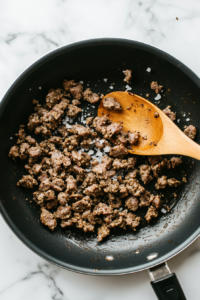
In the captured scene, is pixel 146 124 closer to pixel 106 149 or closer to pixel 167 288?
pixel 106 149

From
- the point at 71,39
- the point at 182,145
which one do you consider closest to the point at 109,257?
the point at 182,145

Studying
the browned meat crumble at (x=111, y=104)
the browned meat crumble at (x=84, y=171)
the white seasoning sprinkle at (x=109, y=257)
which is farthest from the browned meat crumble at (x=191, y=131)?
the white seasoning sprinkle at (x=109, y=257)

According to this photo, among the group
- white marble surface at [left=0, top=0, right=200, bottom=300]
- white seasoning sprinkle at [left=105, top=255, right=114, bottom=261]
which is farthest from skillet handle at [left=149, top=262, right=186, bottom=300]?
white seasoning sprinkle at [left=105, top=255, right=114, bottom=261]

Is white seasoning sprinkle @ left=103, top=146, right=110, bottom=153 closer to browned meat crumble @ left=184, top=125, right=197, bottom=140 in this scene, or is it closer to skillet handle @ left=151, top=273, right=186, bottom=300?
browned meat crumble @ left=184, top=125, right=197, bottom=140

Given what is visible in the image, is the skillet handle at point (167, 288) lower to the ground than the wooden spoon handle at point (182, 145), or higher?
lower

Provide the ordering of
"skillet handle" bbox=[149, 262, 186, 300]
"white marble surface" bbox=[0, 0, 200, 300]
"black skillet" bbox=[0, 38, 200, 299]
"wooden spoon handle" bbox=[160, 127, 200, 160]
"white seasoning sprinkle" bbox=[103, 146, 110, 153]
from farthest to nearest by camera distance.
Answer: "white seasoning sprinkle" bbox=[103, 146, 110, 153]
"white marble surface" bbox=[0, 0, 200, 300]
"black skillet" bbox=[0, 38, 200, 299]
"wooden spoon handle" bbox=[160, 127, 200, 160]
"skillet handle" bbox=[149, 262, 186, 300]

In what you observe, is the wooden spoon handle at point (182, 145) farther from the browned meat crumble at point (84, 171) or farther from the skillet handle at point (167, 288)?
the skillet handle at point (167, 288)
